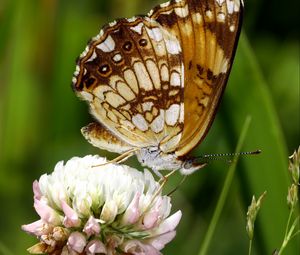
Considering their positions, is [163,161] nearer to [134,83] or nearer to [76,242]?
[134,83]

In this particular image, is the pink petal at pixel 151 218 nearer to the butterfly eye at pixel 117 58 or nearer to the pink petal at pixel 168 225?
the pink petal at pixel 168 225

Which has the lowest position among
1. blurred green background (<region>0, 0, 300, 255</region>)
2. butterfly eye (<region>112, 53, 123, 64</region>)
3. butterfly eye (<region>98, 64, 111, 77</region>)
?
blurred green background (<region>0, 0, 300, 255</region>)

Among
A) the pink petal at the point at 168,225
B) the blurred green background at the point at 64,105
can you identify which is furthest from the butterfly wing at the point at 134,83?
the blurred green background at the point at 64,105

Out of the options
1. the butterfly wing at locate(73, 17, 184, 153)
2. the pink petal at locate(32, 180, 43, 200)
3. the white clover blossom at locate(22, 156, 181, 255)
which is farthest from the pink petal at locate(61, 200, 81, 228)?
the butterfly wing at locate(73, 17, 184, 153)

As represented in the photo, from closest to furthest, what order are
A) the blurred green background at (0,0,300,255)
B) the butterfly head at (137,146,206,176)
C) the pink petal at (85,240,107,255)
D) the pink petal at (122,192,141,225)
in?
the pink petal at (85,240,107,255) < the pink petal at (122,192,141,225) < the butterfly head at (137,146,206,176) < the blurred green background at (0,0,300,255)

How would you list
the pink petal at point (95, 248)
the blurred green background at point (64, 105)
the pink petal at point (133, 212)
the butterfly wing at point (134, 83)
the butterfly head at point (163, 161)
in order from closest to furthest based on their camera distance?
the pink petal at point (95, 248) → the pink petal at point (133, 212) → the butterfly head at point (163, 161) → the butterfly wing at point (134, 83) → the blurred green background at point (64, 105)

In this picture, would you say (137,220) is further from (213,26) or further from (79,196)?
(213,26)

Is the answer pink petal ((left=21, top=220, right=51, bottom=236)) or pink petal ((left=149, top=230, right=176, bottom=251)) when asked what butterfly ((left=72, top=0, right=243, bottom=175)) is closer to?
pink petal ((left=149, top=230, right=176, bottom=251))
